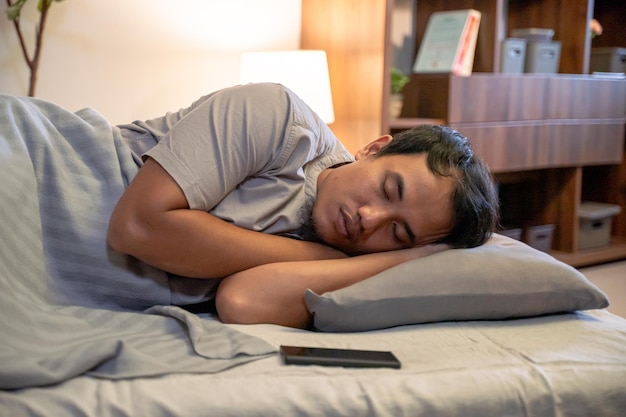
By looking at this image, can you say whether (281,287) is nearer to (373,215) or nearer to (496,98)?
(373,215)

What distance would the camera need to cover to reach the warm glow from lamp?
2523 millimetres

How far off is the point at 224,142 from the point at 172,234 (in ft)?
0.59

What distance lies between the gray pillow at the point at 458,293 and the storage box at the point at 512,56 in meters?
1.91

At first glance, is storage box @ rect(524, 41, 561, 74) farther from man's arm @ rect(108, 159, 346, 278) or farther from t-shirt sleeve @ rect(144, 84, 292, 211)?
man's arm @ rect(108, 159, 346, 278)

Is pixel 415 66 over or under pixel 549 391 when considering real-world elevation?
over

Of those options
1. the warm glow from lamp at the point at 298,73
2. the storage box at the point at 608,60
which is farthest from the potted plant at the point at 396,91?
the storage box at the point at 608,60

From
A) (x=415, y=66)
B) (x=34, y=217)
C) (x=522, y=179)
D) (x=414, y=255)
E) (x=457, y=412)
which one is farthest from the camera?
(x=522, y=179)

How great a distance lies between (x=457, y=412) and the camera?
103 centimetres

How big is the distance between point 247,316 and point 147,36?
5.45ft

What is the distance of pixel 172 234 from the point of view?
4.00 ft

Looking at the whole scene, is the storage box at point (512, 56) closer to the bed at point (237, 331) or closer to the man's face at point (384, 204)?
the bed at point (237, 331)

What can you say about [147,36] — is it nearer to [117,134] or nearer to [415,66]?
[415,66]

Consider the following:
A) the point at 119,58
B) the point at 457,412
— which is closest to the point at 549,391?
the point at 457,412

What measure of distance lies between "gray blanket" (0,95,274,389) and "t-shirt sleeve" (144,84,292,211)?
145mm
